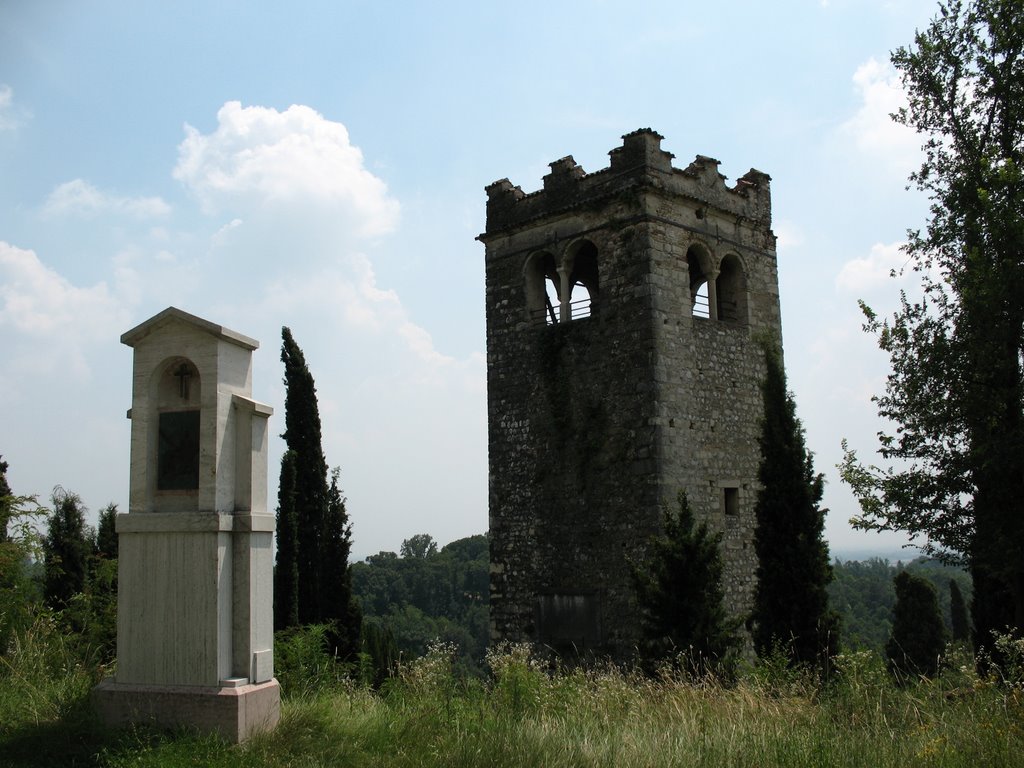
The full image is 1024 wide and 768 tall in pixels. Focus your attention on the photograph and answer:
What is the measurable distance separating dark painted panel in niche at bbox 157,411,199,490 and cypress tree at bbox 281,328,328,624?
407 inches

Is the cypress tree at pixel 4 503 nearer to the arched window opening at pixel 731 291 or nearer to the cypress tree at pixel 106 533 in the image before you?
the cypress tree at pixel 106 533

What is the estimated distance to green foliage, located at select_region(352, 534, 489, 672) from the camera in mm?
47656

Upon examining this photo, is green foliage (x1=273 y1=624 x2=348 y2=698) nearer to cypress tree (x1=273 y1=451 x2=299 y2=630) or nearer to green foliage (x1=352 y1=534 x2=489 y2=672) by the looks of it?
cypress tree (x1=273 y1=451 x2=299 y2=630)

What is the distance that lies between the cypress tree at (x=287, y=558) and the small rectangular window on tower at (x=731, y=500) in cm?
782

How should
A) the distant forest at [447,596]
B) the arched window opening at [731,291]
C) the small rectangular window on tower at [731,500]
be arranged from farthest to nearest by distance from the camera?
the distant forest at [447,596] → the arched window opening at [731,291] → the small rectangular window on tower at [731,500]

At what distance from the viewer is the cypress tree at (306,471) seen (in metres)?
17.8

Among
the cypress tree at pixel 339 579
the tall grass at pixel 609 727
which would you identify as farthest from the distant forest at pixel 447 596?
the tall grass at pixel 609 727

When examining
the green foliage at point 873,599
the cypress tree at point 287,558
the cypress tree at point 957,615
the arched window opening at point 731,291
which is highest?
the arched window opening at point 731,291

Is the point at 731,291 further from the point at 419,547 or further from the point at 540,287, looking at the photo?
the point at 419,547

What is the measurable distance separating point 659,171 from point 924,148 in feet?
14.6

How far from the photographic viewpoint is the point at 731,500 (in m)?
15.9

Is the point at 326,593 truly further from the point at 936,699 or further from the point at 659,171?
the point at 936,699

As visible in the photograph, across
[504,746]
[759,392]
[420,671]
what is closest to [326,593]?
[759,392]

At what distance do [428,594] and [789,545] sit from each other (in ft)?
147
